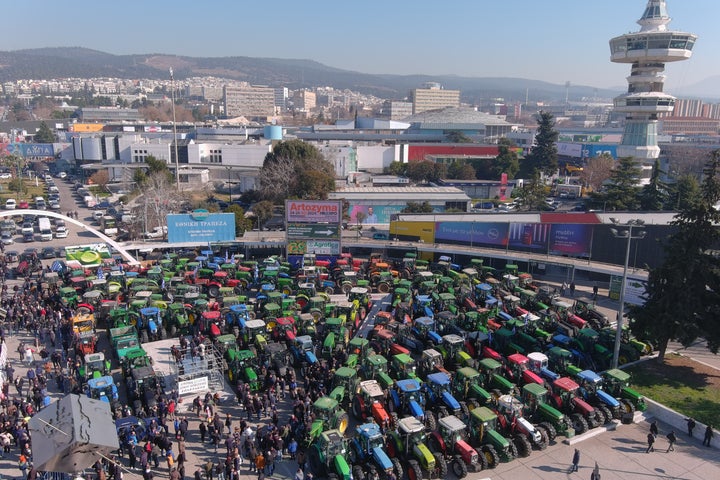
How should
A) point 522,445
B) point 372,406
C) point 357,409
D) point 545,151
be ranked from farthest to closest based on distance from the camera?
point 545,151
point 357,409
point 372,406
point 522,445

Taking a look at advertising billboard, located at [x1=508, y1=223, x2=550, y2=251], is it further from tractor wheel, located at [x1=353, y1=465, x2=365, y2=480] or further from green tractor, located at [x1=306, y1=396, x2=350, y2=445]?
tractor wheel, located at [x1=353, y1=465, x2=365, y2=480]

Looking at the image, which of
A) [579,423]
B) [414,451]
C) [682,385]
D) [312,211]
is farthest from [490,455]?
[312,211]

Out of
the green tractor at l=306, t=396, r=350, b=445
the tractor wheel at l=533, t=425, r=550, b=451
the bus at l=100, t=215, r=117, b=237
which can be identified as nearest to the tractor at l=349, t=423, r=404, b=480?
the green tractor at l=306, t=396, r=350, b=445

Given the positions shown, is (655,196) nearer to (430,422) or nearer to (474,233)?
(474,233)

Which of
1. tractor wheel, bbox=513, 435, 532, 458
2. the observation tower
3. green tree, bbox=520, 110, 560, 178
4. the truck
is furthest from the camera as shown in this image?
green tree, bbox=520, 110, 560, 178

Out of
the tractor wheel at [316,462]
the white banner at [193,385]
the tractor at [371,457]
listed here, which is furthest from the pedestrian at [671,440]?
the white banner at [193,385]

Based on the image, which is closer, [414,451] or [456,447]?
[414,451]

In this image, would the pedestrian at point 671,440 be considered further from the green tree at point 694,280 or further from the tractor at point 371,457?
the tractor at point 371,457
